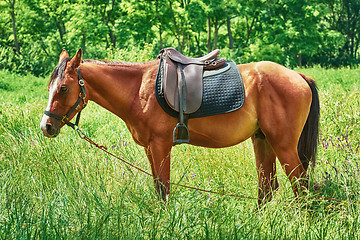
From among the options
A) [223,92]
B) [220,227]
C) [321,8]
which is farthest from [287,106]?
[321,8]

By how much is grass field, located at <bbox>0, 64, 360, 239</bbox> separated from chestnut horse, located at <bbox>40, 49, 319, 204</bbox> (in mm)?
301

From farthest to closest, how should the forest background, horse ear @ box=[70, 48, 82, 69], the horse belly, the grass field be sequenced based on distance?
the forest background < the horse belly < horse ear @ box=[70, 48, 82, 69] < the grass field

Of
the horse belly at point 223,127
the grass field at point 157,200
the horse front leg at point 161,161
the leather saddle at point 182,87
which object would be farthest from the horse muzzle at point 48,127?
the horse belly at point 223,127

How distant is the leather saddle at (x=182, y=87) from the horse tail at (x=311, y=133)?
119 centimetres

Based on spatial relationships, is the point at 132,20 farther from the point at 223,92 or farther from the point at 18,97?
the point at 223,92

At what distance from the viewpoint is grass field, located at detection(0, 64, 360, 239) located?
324cm

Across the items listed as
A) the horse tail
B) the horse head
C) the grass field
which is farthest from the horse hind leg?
the horse head

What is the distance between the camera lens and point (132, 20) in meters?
26.6

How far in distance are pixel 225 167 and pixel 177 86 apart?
1.44 metres

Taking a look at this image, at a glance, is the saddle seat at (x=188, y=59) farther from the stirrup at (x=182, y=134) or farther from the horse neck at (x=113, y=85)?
the stirrup at (x=182, y=134)

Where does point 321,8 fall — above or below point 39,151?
below

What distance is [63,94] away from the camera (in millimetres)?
3732

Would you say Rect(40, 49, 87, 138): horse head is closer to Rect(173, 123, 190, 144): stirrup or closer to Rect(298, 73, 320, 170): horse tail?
Rect(173, 123, 190, 144): stirrup

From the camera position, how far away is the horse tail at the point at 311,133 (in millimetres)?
4242
